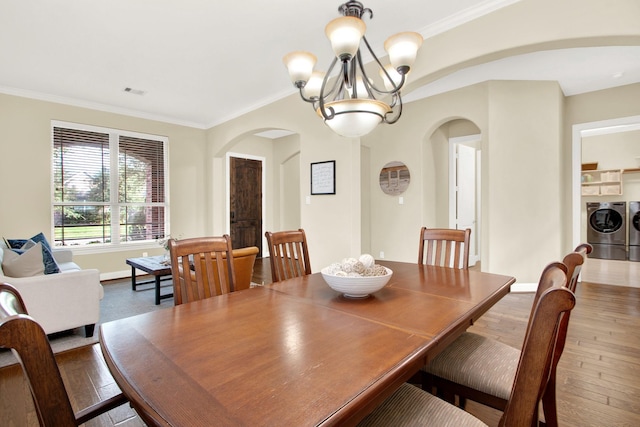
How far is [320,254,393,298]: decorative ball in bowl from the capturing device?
4.79ft

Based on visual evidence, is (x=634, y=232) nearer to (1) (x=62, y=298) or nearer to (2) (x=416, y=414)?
(2) (x=416, y=414)

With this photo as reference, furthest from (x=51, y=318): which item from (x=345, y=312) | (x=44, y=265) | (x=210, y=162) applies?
(x=210, y=162)

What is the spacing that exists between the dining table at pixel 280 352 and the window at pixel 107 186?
4.44 m

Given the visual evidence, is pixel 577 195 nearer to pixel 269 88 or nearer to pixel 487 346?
pixel 487 346

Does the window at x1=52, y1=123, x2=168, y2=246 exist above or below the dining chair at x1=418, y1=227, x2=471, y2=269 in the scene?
above

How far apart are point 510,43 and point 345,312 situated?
7.54 ft

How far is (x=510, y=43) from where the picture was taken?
2.35m

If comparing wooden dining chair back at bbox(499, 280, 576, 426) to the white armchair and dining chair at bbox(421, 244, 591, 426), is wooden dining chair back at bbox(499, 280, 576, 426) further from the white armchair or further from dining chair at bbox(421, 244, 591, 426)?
the white armchair

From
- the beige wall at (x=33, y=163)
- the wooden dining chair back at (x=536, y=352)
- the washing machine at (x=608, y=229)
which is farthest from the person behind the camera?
the washing machine at (x=608, y=229)

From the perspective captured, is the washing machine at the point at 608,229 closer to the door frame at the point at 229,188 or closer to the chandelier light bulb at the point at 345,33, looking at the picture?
the door frame at the point at 229,188

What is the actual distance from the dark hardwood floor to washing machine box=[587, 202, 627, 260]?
14.0 ft

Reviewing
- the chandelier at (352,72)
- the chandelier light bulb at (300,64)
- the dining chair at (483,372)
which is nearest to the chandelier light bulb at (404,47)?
the chandelier at (352,72)

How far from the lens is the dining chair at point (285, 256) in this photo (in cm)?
212

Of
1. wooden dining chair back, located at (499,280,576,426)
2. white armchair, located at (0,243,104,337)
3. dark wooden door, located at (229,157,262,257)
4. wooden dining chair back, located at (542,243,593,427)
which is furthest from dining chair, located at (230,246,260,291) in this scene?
dark wooden door, located at (229,157,262,257)
